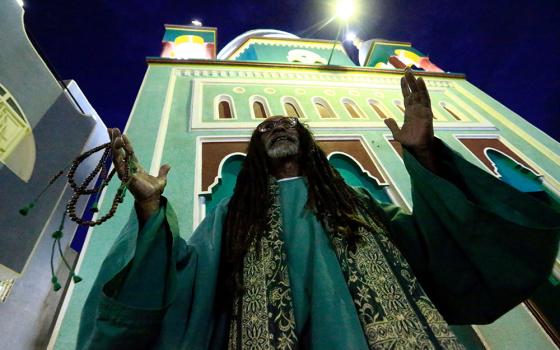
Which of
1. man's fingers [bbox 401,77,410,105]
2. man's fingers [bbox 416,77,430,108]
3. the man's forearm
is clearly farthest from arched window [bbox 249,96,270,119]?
the man's forearm

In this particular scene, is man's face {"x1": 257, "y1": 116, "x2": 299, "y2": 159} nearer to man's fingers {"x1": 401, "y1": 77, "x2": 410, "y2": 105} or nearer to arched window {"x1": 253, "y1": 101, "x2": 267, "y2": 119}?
man's fingers {"x1": 401, "y1": 77, "x2": 410, "y2": 105}

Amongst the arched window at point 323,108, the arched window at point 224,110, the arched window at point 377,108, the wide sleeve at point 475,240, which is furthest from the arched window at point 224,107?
the wide sleeve at point 475,240

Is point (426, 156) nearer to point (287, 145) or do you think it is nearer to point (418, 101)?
point (418, 101)

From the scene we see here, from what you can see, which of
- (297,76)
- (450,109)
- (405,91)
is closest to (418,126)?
(405,91)

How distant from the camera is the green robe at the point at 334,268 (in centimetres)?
123

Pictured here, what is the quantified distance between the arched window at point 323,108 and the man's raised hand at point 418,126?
4086mm

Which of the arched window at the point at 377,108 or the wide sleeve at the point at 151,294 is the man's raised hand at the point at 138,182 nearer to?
the wide sleeve at the point at 151,294

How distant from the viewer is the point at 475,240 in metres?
1.51

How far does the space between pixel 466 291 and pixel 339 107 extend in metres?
5.04

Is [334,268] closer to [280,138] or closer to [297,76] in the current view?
[280,138]

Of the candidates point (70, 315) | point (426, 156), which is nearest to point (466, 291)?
point (426, 156)

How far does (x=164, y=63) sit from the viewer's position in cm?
662

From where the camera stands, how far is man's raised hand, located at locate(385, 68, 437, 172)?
67.6 inches

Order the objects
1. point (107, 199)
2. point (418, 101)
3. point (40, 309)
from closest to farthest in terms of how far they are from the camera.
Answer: point (418, 101) → point (107, 199) → point (40, 309)
